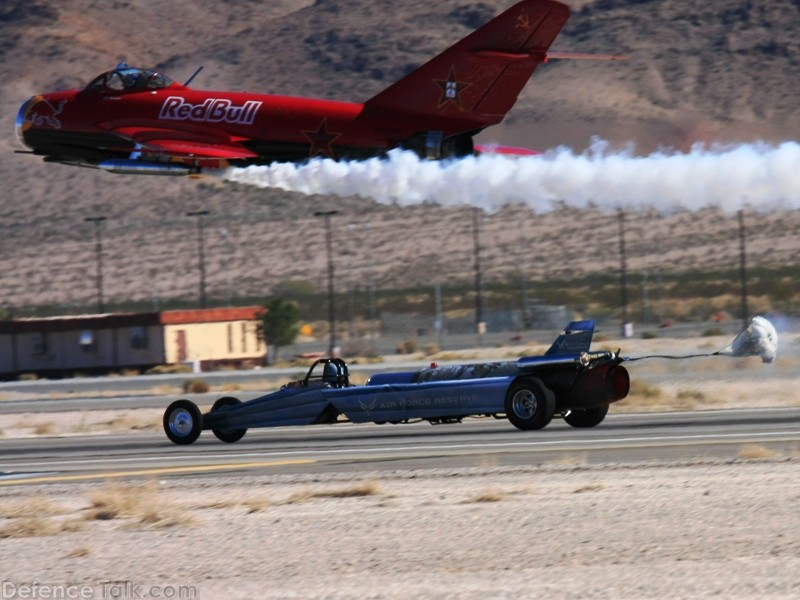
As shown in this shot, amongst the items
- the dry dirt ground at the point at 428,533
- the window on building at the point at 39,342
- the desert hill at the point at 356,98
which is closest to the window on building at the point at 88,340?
the window on building at the point at 39,342

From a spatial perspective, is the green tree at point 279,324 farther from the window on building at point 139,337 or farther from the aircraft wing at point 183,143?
the aircraft wing at point 183,143

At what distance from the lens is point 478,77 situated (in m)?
30.9

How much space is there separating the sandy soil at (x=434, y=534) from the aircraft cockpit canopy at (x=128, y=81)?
57.7ft

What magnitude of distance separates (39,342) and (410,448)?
55765 mm

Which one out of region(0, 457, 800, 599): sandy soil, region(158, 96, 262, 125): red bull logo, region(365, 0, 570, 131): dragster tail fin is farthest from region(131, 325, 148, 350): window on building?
region(0, 457, 800, 599): sandy soil

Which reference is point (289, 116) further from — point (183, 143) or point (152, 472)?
point (152, 472)

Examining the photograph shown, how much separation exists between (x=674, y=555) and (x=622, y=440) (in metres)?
9.63

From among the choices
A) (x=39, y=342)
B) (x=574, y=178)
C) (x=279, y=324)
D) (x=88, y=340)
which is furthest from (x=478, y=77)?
(x=279, y=324)

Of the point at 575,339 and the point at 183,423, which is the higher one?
the point at 575,339

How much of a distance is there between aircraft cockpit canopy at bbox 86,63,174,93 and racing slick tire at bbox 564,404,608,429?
1523 cm

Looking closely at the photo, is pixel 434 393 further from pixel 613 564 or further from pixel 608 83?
pixel 608 83

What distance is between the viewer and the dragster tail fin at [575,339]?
71.9ft

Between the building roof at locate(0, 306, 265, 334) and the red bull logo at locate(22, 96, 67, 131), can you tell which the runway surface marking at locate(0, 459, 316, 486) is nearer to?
the red bull logo at locate(22, 96, 67, 131)

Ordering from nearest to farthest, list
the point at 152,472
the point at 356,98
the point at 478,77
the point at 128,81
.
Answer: the point at 152,472, the point at 478,77, the point at 128,81, the point at 356,98
